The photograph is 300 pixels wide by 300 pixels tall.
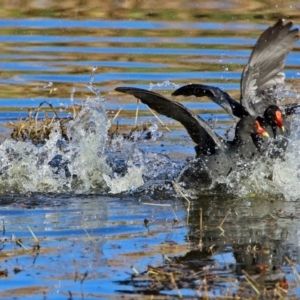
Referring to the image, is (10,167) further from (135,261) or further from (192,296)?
(192,296)

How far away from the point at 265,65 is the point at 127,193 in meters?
1.79

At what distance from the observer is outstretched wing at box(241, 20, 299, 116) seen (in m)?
8.64

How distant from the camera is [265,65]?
29.0ft

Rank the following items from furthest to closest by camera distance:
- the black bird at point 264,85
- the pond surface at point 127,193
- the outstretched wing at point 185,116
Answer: the black bird at point 264,85 < the outstretched wing at point 185,116 < the pond surface at point 127,193

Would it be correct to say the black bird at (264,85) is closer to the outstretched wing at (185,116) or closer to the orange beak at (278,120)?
the orange beak at (278,120)

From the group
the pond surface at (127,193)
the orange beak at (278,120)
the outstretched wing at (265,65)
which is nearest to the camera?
the pond surface at (127,193)

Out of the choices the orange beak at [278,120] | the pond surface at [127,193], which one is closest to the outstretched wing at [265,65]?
the orange beak at [278,120]

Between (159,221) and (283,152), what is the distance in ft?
5.64

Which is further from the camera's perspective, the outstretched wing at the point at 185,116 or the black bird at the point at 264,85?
the black bird at the point at 264,85

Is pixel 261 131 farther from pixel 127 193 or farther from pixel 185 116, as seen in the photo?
pixel 127 193

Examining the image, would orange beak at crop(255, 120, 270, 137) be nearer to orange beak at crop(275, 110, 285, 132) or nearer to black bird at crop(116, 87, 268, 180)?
black bird at crop(116, 87, 268, 180)

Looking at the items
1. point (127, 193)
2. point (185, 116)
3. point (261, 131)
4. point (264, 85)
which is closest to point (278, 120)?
point (261, 131)

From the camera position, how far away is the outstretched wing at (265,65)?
8641 mm

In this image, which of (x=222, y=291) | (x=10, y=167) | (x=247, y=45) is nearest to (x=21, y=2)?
(x=247, y=45)
